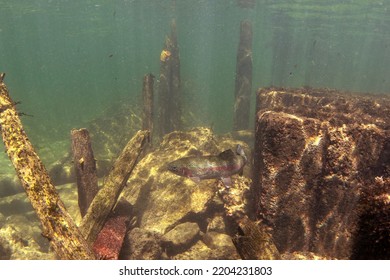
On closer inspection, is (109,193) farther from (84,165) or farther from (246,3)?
(246,3)

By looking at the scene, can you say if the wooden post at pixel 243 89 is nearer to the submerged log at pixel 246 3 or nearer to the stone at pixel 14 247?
the stone at pixel 14 247

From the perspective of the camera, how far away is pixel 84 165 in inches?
272

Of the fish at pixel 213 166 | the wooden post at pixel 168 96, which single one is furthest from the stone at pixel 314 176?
the wooden post at pixel 168 96

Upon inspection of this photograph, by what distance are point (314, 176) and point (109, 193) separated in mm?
4048

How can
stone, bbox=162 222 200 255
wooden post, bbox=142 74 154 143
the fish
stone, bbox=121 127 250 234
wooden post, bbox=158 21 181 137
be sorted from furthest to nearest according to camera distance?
wooden post, bbox=158 21 181 137
wooden post, bbox=142 74 154 143
stone, bbox=121 127 250 234
stone, bbox=162 222 200 255
the fish

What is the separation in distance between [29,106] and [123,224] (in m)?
35.5

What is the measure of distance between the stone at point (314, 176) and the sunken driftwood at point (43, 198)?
10.7 ft

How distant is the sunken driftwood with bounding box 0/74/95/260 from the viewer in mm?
4195

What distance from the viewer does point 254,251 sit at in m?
4.40

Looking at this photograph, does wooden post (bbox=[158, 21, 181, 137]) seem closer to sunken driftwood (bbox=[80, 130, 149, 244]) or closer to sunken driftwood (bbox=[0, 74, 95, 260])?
sunken driftwood (bbox=[80, 130, 149, 244])

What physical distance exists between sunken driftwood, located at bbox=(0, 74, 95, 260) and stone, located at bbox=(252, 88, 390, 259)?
10.7 ft

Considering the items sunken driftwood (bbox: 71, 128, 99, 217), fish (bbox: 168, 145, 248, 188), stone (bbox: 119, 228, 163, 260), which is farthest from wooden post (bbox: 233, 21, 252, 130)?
stone (bbox: 119, 228, 163, 260)
